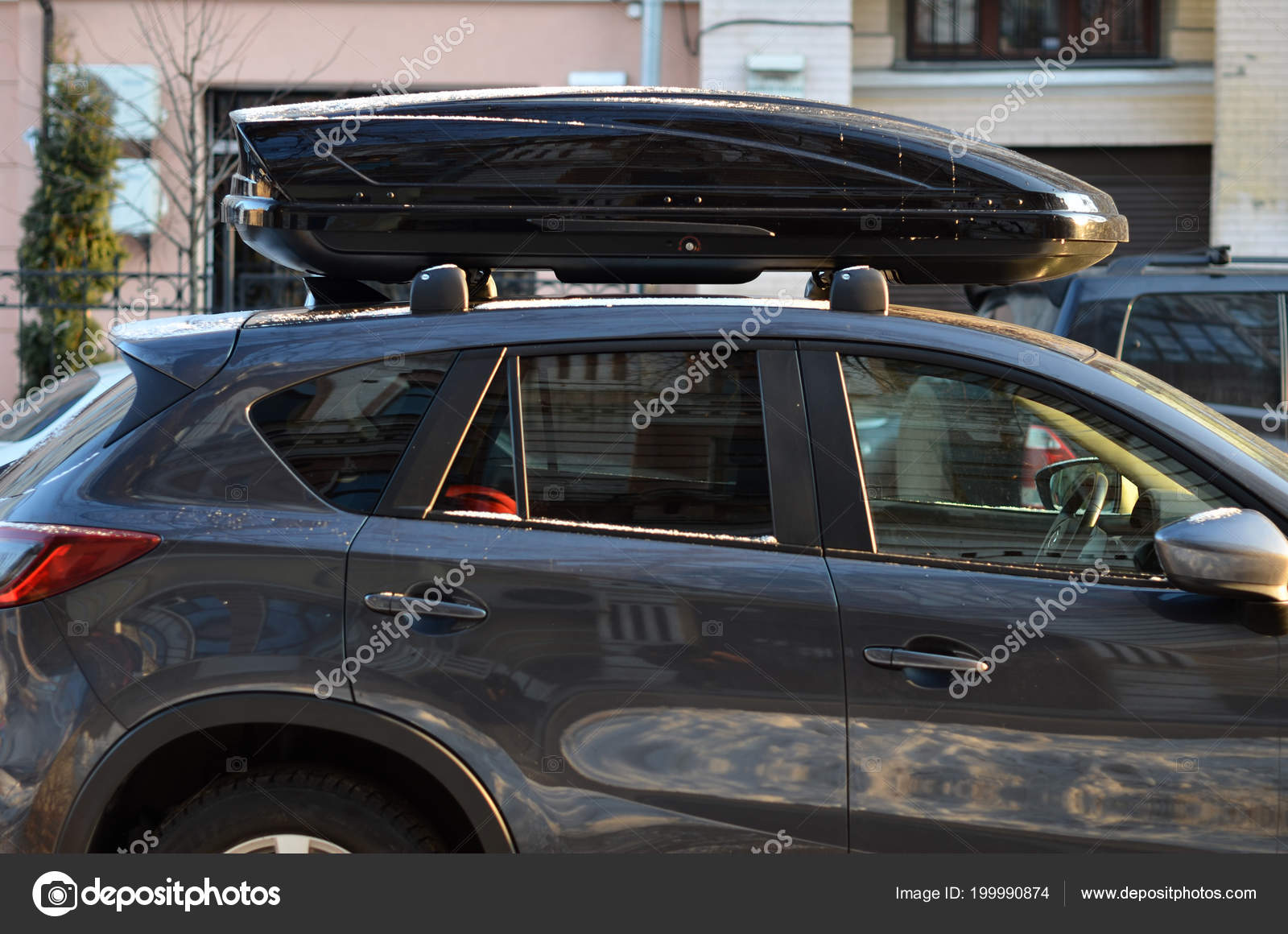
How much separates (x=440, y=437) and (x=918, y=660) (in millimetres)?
1071

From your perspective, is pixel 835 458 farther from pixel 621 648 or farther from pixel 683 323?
pixel 621 648

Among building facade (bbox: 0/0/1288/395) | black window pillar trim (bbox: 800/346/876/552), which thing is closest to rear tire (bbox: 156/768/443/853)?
black window pillar trim (bbox: 800/346/876/552)

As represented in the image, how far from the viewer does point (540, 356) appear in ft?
9.06

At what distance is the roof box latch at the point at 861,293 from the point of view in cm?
282

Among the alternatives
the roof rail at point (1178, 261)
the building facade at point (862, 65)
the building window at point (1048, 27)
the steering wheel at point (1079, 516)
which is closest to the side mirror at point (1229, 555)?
the steering wheel at point (1079, 516)

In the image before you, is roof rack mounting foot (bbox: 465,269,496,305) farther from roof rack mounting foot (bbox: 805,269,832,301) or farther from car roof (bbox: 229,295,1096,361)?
roof rack mounting foot (bbox: 805,269,832,301)

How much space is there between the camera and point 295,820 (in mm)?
2582

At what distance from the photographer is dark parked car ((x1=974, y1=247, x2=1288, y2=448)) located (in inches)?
233

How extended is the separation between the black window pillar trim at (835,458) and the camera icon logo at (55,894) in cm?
166

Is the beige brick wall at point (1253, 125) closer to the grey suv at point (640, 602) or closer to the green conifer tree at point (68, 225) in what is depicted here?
the green conifer tree at point (68, 225)

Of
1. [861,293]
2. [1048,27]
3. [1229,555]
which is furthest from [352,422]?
[1048,27]

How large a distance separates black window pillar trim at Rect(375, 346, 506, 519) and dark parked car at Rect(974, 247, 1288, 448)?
3845 mm

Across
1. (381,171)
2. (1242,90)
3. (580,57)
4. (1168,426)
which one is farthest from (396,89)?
(1168,426)

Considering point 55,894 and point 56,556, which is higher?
point 56,556
